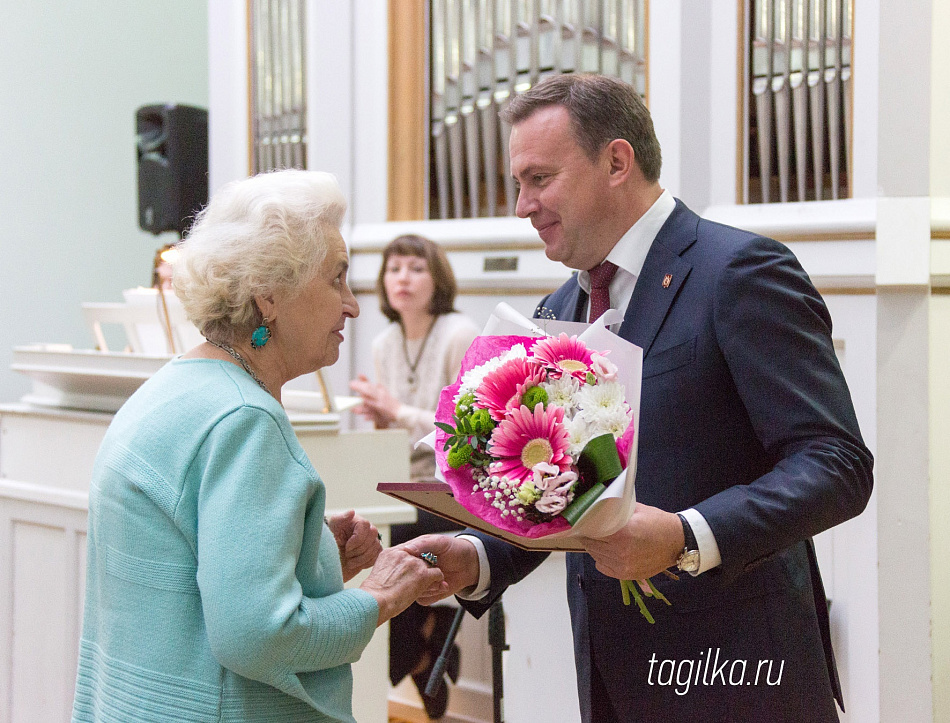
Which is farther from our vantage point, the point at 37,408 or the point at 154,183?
the point at 154,183

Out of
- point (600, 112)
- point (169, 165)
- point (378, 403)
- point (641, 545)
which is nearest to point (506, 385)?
point (641, 545)

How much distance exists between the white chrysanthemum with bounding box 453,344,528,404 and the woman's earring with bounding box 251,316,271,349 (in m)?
0.34

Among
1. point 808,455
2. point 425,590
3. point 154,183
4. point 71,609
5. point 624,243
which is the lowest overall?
point 71,609

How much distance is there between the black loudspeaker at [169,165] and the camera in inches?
213

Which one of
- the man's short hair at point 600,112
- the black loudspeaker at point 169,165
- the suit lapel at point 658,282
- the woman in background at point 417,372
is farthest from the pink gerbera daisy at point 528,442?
the black loudspeaker at point 169,165

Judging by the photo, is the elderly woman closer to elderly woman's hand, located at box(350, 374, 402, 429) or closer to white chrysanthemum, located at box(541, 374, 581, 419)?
white chrysanthemum, located at box(541, 374, 581, 419)

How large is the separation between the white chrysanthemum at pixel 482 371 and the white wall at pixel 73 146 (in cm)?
490

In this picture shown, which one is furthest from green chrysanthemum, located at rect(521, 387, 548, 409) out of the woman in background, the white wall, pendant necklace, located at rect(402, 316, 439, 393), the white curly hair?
the white wall

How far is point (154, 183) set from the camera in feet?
17.9

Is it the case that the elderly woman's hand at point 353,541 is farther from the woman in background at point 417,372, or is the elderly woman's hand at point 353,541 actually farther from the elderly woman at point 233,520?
the woman in background at point 417,372

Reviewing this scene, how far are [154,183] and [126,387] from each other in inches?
115

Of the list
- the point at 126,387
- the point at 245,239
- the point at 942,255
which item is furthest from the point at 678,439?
the point at 126,387

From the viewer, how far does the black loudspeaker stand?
541 cm

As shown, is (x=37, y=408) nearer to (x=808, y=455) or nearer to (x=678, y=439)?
(x=678, y=439)
